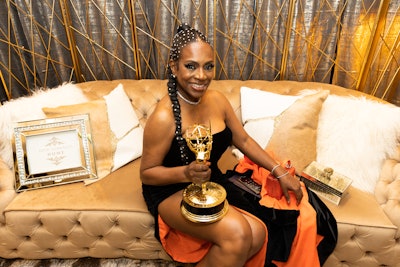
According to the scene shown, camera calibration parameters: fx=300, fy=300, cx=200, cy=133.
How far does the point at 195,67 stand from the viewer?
4.11ft

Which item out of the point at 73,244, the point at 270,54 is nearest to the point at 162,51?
the point at 270,54

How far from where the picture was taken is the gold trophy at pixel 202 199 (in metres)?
1.17

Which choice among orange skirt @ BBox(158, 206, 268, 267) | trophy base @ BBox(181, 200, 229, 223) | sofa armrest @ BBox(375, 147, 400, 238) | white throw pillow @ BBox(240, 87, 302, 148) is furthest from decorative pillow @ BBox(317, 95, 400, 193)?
trophy base @ BBox(181, 200, 229, 223)

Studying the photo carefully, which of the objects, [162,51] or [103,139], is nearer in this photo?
[103,139]

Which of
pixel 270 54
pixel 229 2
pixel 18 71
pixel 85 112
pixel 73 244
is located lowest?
pixel 73 244

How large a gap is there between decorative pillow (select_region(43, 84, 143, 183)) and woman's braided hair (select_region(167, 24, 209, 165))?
669mm

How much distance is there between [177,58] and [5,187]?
4.02 feet

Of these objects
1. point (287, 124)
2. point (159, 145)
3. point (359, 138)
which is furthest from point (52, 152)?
point (359, 138)

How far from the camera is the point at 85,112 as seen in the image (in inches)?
72.4

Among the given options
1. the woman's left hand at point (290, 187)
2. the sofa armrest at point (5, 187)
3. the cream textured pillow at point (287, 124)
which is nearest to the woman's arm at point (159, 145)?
the woman's left hand at point (290, 187)

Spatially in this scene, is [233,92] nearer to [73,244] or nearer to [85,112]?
[85,112]

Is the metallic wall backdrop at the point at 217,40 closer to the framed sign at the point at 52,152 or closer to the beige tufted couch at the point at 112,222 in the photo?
the framed sign at the point at 52,152

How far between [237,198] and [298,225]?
30cm

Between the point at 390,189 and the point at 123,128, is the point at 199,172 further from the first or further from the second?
the point at 390,189
